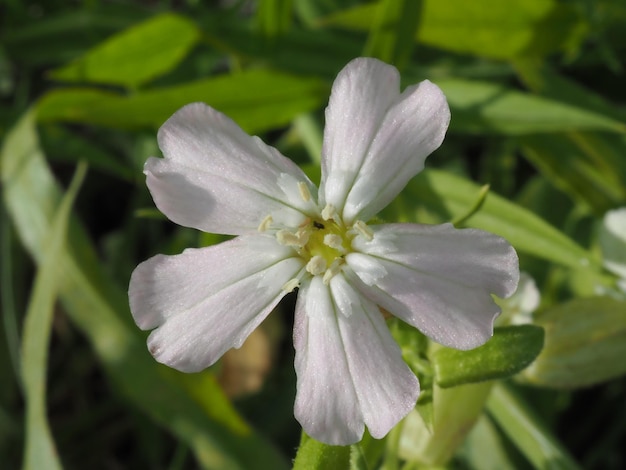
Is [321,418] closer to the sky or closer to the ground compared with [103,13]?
closer to the sky

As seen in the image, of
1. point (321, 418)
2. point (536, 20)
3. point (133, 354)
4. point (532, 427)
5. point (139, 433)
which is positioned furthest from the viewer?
point (139, 433)

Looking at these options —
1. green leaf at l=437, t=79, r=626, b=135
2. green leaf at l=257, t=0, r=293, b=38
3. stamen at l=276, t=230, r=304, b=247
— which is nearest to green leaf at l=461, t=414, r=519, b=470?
green leaf at l=437, t=79, r=626, b=135

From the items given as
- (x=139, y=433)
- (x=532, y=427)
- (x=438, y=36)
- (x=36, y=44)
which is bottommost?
(x=139, y=433)

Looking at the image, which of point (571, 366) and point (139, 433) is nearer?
point (571, 366)

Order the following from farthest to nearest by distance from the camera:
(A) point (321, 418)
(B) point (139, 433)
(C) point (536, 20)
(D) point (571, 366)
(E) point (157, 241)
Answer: (E) point (157, 241) < (B) point (139, 433) < (C) point (536, 20) < (D) point (571, 366) < (A) point (321, 418)

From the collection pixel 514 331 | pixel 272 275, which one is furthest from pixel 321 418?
pixel 514 331

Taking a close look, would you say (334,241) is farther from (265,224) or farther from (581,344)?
(581,344)

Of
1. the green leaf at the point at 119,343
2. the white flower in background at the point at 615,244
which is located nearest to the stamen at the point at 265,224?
the green leaf at the point at 119,343

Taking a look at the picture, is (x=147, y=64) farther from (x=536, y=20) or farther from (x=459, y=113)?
(x=536, y=20)
